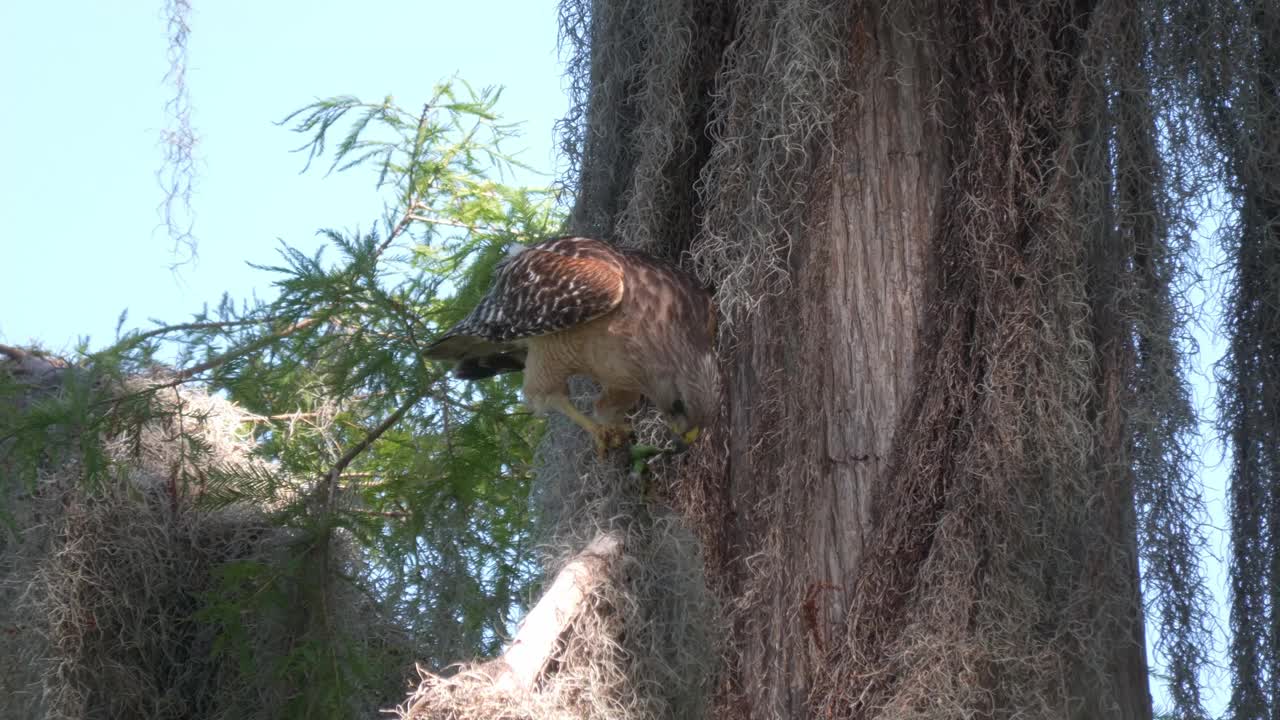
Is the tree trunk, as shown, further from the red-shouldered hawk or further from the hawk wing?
the hawk wing

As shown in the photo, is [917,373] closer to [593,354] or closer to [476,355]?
[593,354]

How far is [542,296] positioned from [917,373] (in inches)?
46.5

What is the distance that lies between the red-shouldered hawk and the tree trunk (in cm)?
12

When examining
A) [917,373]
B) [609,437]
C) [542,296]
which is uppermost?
[542,296]

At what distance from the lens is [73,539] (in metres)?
4.14

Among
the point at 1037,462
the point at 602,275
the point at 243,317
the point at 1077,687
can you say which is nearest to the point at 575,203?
the point at 602,275

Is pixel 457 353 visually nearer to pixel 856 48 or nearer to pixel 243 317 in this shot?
pixel 243 317

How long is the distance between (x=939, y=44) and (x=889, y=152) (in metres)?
0.34

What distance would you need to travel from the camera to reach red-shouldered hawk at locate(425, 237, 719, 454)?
3.90m

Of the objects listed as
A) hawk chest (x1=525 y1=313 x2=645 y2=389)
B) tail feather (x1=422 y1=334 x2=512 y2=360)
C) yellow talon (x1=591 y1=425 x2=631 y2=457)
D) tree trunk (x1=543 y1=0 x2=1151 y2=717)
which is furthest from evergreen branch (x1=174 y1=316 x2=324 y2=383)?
tree trunk (x1=543 y1=0 x2=1151 y2=717)

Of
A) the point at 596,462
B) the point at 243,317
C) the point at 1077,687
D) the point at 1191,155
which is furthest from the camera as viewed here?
the point at 243,317

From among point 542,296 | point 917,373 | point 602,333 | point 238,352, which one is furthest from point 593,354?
point 238,352

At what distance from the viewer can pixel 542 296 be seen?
4.11 m

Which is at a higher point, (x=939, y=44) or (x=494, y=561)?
(x=939, y=44)
